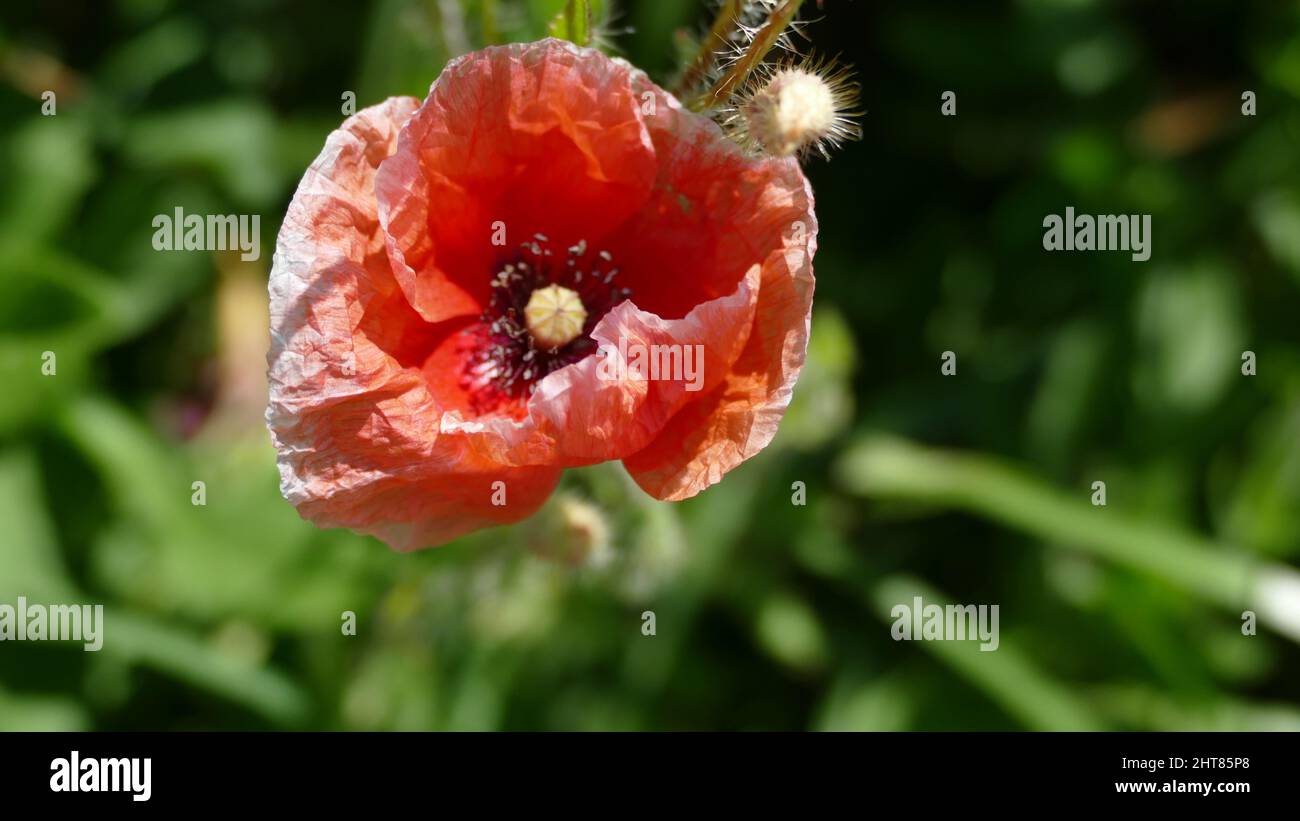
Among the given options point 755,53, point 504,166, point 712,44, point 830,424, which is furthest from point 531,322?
point 830,424

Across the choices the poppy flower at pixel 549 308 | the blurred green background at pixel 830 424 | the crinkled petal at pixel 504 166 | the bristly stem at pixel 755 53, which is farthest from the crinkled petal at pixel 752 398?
the blurred green background at pixel 830 424

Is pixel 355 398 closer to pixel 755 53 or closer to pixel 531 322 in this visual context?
pixel 531 322

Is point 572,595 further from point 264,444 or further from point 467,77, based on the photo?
point 467,77

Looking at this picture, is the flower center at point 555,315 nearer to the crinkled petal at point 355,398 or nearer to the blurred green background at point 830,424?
the crinkled petal at point 355,398
